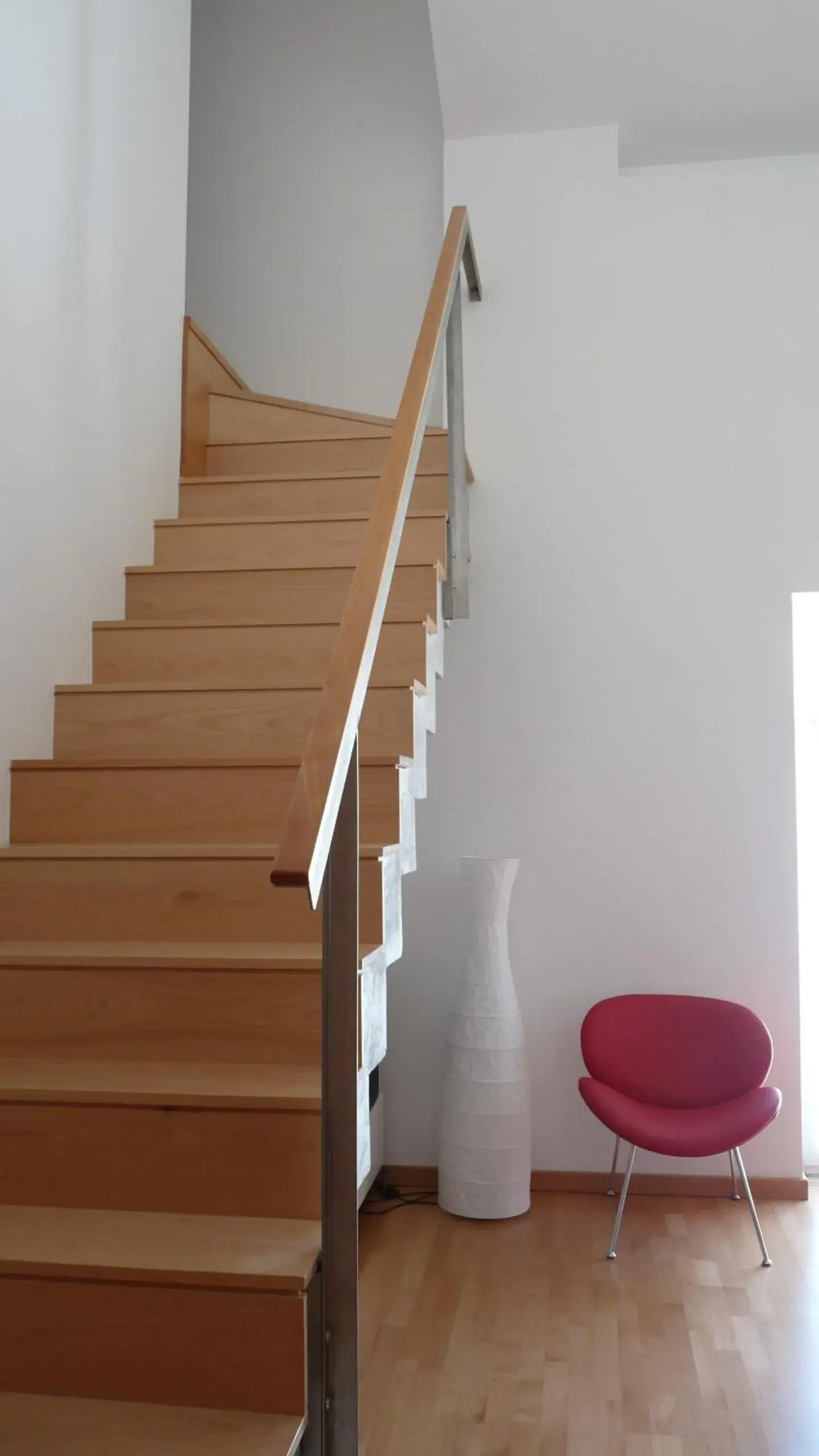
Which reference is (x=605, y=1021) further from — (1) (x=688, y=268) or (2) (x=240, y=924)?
(1) (x=688, y=268)

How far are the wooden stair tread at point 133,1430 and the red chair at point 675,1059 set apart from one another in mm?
1995

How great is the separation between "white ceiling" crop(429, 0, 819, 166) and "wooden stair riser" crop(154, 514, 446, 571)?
1.77m

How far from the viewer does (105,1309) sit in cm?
171

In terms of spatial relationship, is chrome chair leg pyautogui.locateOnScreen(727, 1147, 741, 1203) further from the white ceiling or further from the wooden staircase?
the white ceiling

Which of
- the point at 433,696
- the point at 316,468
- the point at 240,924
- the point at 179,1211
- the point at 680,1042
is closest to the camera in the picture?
the point at 179,1211

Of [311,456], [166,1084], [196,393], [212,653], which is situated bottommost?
[166,1084]

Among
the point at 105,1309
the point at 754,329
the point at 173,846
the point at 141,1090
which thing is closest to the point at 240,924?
the point at 173,846

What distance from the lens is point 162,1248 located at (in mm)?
1759

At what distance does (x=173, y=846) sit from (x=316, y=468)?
76.4 inches

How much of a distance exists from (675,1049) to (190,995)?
6.83ft

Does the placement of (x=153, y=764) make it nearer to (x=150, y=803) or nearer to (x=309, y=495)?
(x=150, y=803)

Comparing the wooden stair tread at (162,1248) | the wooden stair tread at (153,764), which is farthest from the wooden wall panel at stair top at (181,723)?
the wooden stair tread at (162,1248)

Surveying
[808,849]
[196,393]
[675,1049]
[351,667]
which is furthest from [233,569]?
[808,849]

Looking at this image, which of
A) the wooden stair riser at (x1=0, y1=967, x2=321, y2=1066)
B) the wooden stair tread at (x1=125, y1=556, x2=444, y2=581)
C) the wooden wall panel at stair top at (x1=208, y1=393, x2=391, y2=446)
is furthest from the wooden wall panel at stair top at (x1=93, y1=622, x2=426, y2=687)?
the wooden wall panel at stair top at (x1=208, y1=393, x2=391, y2=446)
